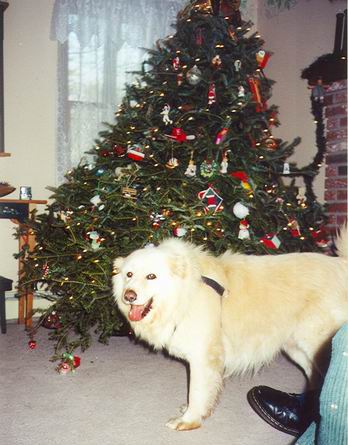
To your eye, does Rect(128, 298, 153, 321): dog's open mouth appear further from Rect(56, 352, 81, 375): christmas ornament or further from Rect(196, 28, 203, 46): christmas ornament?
Rect(196, 28, 203, 46): christmas ornament

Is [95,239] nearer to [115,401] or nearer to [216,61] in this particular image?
[115,401]

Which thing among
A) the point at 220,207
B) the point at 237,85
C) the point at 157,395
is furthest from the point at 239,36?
the point at 157,395

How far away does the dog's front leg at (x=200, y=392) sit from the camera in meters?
1.77

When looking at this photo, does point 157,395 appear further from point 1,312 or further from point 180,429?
point 1,312

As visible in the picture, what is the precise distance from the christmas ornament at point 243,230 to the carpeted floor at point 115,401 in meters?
0.85

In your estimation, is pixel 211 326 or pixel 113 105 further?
pixel 113 105

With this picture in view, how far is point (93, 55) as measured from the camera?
4121mm

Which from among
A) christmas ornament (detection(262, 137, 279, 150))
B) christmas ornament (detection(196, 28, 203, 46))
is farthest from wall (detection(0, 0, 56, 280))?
christmas ornament (detection(262, 137, 279, 150))

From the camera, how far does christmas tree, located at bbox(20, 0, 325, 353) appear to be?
2600mm

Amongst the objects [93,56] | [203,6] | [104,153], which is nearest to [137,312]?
[104,153]

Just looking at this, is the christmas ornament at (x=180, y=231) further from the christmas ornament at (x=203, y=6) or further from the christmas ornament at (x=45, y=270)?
the christmas ornament at (x=203, y=6)

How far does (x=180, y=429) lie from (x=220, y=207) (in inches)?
55.6

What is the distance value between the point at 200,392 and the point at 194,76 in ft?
7.35

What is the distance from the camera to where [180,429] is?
1.78 meters
